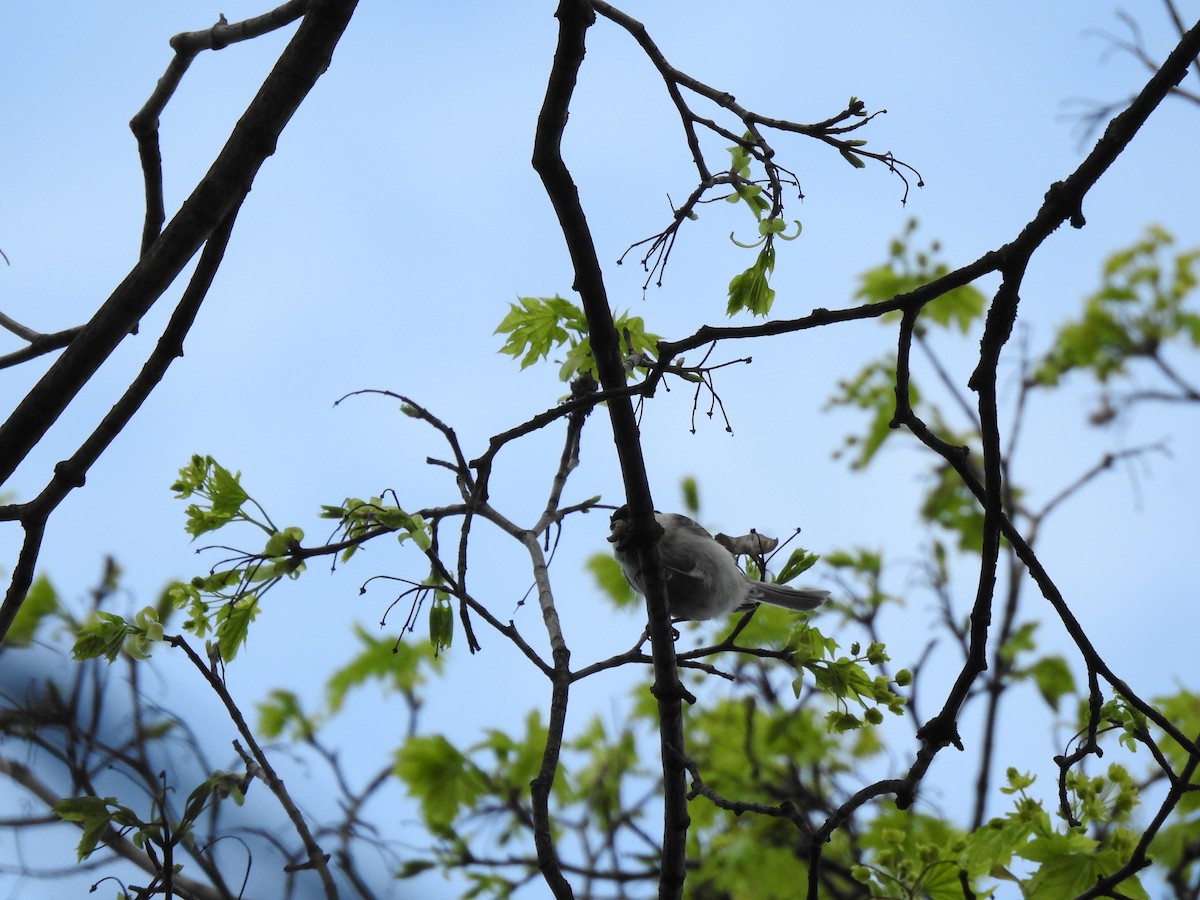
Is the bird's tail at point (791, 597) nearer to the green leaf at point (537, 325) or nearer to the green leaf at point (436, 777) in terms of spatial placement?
the green leaf at point (537, 325)

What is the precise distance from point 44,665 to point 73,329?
130cm

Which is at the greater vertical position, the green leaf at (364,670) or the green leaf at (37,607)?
the green leaf at (364,670)

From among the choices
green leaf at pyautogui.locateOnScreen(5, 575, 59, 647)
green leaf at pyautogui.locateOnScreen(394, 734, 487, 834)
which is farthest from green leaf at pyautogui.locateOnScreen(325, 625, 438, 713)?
green leaf at pyautogui.locateOnScreen(5, 575, 59, 647)

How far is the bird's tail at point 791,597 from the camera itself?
455 cm

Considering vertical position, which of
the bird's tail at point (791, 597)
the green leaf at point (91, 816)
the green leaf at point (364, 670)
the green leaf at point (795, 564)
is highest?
the green leaf at point (364, 670)

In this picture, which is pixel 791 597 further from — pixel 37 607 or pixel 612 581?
pixel 37 607

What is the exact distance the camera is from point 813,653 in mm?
3256

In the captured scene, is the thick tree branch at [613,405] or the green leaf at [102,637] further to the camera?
the green leaf at [102,637]

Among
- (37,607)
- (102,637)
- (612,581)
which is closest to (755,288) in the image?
(102,637)

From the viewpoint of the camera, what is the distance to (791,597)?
15.3ft

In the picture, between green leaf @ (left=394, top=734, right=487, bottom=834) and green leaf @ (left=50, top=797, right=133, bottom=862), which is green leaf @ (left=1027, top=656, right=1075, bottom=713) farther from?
green leaf @ (left=50, top=797, right=133, bottom=862)

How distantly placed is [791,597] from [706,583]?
0.44 m

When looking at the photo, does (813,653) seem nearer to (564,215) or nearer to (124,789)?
(564,215)

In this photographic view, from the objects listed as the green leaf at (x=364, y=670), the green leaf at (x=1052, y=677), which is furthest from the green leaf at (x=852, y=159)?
the green leaf at (x=1052, y=677)
